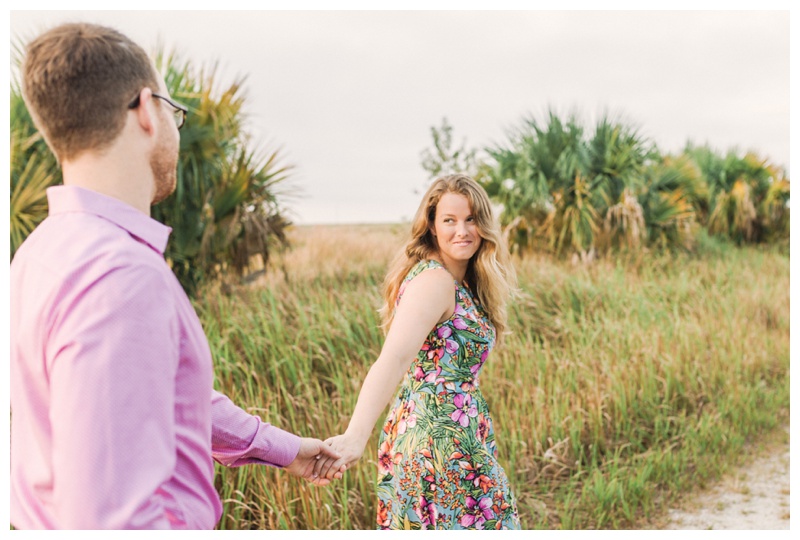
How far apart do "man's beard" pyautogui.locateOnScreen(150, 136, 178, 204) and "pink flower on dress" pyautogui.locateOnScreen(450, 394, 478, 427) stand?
1420mm

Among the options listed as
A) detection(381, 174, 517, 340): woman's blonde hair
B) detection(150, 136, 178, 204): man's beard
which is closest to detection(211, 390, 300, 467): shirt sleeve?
detection(150, 136, 178, 204): man's beard

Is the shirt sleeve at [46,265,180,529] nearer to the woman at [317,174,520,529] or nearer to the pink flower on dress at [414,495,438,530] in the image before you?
the woman at [317,174,520,529]

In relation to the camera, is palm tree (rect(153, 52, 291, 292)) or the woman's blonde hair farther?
palm tree (rect(153, 52, 291, 292))

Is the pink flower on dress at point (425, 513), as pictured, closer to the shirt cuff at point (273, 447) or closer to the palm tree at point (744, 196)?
the shirt cuff at point (273, 447)

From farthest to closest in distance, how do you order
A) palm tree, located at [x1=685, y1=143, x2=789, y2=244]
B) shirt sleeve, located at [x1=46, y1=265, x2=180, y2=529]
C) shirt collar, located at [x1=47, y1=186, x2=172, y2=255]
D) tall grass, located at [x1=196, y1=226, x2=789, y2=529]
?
palm tree, located at [x1=685, y1=143, x2=789, y2=244] < tall grass, located at [x1=196, y1=226, x2=789, y2=529] < shirt collar, located at [x1=47, y1=186, x2=172, y2=255] < shirt sleeve, located at [x1=46, y1=265, x2=180, y2=529]

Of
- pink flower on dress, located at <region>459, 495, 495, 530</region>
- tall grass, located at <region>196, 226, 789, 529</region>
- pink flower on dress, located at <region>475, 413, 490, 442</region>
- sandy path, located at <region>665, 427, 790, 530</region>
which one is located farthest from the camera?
sandy path, located at <region>665, 427, 790, 530</region>

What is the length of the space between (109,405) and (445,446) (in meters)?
1.54

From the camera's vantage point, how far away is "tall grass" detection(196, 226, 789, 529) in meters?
4.03

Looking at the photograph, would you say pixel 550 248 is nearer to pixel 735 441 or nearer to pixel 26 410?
pixel 735 441

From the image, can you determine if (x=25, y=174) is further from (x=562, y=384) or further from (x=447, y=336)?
(x=447, y=336)

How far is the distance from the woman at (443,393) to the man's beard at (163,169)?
3.58ft

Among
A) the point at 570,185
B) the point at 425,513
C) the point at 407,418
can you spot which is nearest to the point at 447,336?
the point at 407,418

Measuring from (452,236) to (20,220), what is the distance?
5.57m

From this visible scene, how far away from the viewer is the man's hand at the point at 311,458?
2188 mm
